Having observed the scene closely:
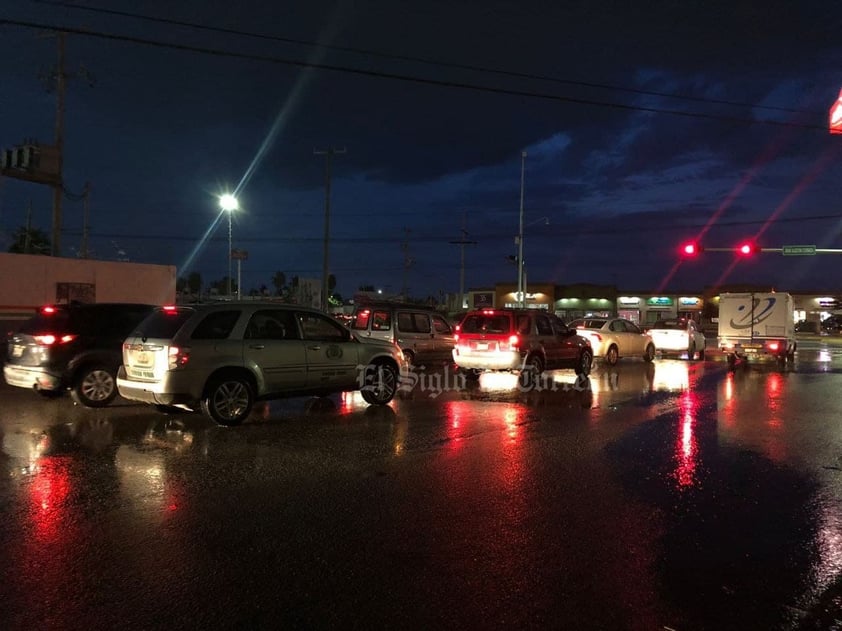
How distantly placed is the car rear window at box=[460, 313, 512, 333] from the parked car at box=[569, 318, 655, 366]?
644 centimetres

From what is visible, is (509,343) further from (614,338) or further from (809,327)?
(809,327)

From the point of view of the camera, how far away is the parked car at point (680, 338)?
→ 2581cm

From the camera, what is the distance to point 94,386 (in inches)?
432

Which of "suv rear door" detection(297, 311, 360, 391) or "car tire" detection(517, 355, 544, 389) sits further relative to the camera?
"car tire" detection(517, 355, 544, 389)

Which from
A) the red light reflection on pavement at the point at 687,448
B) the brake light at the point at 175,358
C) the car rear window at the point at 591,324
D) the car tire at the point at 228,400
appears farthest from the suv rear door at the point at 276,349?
the car rear window at the point at 591,324

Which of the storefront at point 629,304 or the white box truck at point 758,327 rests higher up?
the storefront at point 629,304

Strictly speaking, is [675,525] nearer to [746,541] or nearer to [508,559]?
[746,541]

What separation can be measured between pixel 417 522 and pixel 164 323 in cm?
564

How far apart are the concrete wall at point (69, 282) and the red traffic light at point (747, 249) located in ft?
83.6

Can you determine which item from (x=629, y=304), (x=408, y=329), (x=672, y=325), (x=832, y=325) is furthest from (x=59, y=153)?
(x=832, y=325)

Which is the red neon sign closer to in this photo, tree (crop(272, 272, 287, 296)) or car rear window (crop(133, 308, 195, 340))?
car rear window (crop(133, 308, 195, 340))

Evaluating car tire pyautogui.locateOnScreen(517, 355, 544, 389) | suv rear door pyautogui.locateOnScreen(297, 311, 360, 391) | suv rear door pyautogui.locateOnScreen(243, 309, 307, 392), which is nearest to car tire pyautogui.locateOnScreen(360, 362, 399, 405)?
suv rear door pyautogui.locateOnScreen(297, 311, 360, 391)

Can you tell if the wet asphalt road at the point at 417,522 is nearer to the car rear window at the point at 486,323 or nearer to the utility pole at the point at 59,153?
the car rear window at the point at 486,323

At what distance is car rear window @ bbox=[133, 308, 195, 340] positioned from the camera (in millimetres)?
9398
